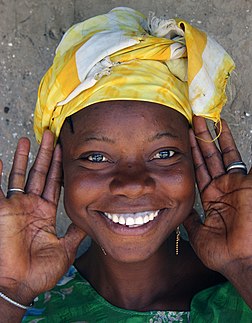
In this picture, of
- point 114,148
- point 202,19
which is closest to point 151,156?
point 114,148

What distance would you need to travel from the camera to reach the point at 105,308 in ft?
7.01

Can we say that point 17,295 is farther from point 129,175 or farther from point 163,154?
point 163,154

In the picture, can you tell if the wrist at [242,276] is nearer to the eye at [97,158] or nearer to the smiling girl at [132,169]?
the smiling girl at [132,169]

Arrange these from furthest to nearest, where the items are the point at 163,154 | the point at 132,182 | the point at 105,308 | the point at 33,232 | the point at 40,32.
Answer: the point at 40,32 < the point at 105,308 < the point at 33,232 < the point at 163,154 < the point at 132,182

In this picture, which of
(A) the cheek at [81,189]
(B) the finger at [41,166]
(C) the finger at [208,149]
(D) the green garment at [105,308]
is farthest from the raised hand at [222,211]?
(B) the finger at [41,166]

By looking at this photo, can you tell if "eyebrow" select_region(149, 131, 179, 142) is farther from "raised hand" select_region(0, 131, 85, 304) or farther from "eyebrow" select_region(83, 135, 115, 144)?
"raised hand" select_region(0, 131, 85, 304)

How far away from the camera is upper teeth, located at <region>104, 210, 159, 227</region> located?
6.07 feet

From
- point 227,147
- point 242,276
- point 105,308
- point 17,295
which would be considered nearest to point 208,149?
point 227,147

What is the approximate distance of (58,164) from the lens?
6.76 ft

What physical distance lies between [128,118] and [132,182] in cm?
19

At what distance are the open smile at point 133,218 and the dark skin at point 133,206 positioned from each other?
2 cm

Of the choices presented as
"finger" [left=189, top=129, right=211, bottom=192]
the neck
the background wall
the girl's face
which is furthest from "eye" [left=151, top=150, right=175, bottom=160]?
the background wall

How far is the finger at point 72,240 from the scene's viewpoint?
2.07 m

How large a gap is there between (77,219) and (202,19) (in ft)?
3.41
